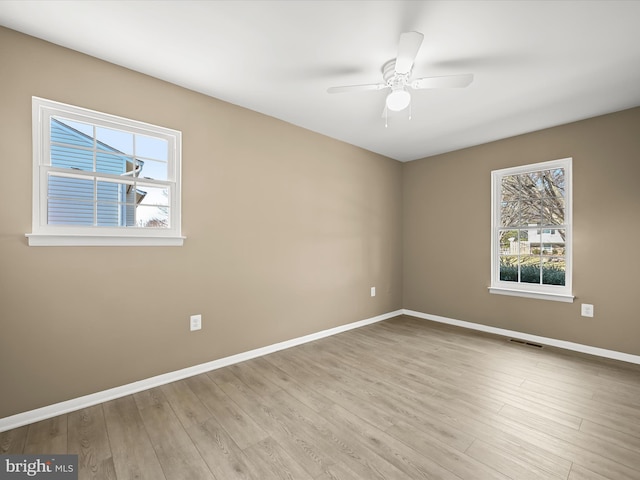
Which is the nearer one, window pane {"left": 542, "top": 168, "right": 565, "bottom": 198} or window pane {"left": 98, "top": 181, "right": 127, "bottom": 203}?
window pane {"left": 98, "top": 181, "right": 127, "bottom": 203}

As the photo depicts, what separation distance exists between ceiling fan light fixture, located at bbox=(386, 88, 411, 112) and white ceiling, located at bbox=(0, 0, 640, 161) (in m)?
0.31

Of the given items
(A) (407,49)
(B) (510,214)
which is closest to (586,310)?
(B) (510,214)

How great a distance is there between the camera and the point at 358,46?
1996 mm

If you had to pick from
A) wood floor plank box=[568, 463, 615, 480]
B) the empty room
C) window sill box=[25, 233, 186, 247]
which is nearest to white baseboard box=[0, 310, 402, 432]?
the empty room

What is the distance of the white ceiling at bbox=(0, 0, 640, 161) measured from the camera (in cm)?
169

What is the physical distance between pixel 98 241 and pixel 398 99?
246 cm

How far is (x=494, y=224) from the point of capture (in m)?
3.83

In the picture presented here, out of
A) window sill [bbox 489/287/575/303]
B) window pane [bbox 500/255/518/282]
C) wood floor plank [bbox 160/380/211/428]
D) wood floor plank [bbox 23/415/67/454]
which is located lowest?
wood floor plank [bbox 160/380/211/428]

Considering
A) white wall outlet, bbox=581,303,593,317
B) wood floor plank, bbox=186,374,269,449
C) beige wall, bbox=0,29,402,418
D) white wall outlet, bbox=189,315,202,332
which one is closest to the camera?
wood floor plank, bbox=186,374,269,449

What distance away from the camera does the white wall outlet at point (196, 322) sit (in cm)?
256

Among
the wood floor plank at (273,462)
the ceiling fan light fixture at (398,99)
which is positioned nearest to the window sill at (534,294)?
the ceiling fan light fixture at (398,99)

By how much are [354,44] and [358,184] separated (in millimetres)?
2210

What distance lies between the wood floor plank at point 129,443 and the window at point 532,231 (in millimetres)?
3983

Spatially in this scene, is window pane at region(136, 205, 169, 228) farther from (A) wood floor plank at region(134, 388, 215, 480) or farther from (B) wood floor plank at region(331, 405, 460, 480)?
(B) wood floor plank at region(331, 405, 460, 480)
